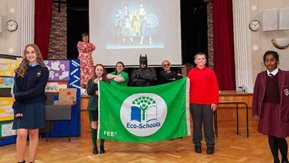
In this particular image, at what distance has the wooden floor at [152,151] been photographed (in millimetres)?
3260

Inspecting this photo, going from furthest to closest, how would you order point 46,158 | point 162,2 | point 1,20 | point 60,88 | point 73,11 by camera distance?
1. point 73,11
2. point 162,2
3. point 1,20
4. point 60,88
5. point 46,158

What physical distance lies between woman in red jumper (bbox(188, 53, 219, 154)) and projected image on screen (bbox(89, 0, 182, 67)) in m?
3.72

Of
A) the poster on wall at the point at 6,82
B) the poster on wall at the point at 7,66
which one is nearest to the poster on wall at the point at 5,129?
the poster on wall at the point at 6,82

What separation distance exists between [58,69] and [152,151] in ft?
7.55

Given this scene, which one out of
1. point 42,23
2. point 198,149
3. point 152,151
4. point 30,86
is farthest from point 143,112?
point 42,23

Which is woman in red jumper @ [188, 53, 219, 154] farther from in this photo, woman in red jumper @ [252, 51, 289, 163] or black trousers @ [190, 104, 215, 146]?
woman in red jumper @ [252, 51, 289, 163]

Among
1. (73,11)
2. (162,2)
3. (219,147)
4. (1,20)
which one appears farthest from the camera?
(73,11)

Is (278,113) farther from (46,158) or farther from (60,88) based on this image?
(60,88)

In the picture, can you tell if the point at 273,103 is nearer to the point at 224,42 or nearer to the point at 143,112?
the point at 143,112

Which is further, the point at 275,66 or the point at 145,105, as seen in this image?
the point at 145,105

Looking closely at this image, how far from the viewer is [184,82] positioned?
366cm

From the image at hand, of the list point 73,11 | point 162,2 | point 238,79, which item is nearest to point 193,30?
point 162,2

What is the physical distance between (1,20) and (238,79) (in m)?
5.55

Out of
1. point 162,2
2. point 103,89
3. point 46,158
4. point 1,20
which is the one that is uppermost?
point 162,2
